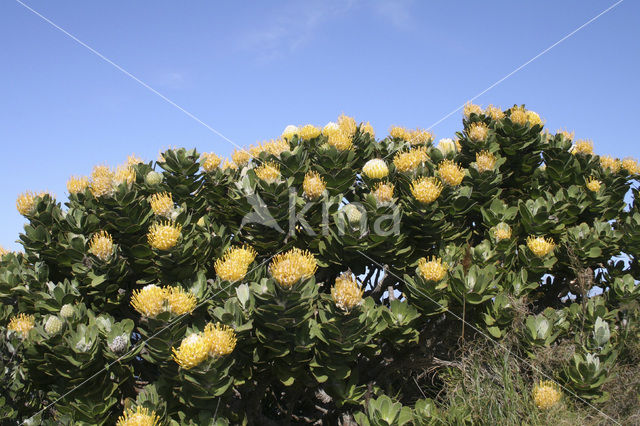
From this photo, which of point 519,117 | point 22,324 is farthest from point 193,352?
point 519,117

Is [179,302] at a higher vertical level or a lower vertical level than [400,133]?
lower

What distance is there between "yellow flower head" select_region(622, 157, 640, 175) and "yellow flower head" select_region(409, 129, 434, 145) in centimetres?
217

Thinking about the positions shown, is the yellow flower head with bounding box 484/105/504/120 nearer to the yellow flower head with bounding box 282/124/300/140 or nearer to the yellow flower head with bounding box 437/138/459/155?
the yellow flower head with bounding box 437/138/459/155

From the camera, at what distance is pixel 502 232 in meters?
4.73

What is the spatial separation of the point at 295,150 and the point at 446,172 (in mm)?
1351

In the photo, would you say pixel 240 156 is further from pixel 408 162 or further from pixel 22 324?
pixel 22 324

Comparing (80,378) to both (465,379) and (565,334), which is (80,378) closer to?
(465,379)

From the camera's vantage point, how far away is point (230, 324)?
3586mm

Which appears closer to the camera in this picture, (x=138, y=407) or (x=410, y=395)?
(x=138, y=407)

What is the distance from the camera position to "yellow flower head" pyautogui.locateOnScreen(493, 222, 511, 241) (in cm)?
472

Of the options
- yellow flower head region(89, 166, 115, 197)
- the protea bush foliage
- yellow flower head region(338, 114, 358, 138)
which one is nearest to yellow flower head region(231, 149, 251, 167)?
the protea bush foliage

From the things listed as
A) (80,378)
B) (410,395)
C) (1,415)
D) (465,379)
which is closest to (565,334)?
(465,379)

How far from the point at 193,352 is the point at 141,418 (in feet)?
2.02

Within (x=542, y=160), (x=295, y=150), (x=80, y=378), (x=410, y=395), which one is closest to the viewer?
(x=80, y=378)
